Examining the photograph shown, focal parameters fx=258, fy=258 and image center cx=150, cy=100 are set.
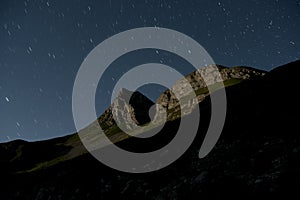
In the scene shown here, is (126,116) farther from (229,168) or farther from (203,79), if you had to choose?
(229,168)

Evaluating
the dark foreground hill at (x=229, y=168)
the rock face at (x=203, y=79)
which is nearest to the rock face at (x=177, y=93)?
the rock face at (x=203, y=79)

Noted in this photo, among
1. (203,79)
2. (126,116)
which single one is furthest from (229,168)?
(203,79)

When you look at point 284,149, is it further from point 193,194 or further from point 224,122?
point 224,122

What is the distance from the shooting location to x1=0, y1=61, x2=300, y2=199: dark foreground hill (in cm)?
1608

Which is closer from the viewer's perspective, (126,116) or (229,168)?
(229,168)

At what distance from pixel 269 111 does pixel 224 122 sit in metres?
5.32

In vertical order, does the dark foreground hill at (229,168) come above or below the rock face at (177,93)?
below

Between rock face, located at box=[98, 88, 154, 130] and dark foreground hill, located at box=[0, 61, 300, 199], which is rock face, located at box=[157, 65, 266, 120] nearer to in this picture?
rock face, located at box=[98, 88, 154, 130]

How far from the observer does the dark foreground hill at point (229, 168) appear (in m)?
16.1

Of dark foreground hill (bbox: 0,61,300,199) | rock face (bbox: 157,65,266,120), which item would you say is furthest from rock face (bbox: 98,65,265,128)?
dark foreground hill (bbox: 0,61,300,199)

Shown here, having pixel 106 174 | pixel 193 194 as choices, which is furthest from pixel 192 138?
pixel 193 194

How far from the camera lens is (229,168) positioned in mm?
19359

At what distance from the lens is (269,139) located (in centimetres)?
2181

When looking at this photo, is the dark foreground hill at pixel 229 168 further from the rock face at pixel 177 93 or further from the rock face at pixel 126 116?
the rock face at pixel 126 116
